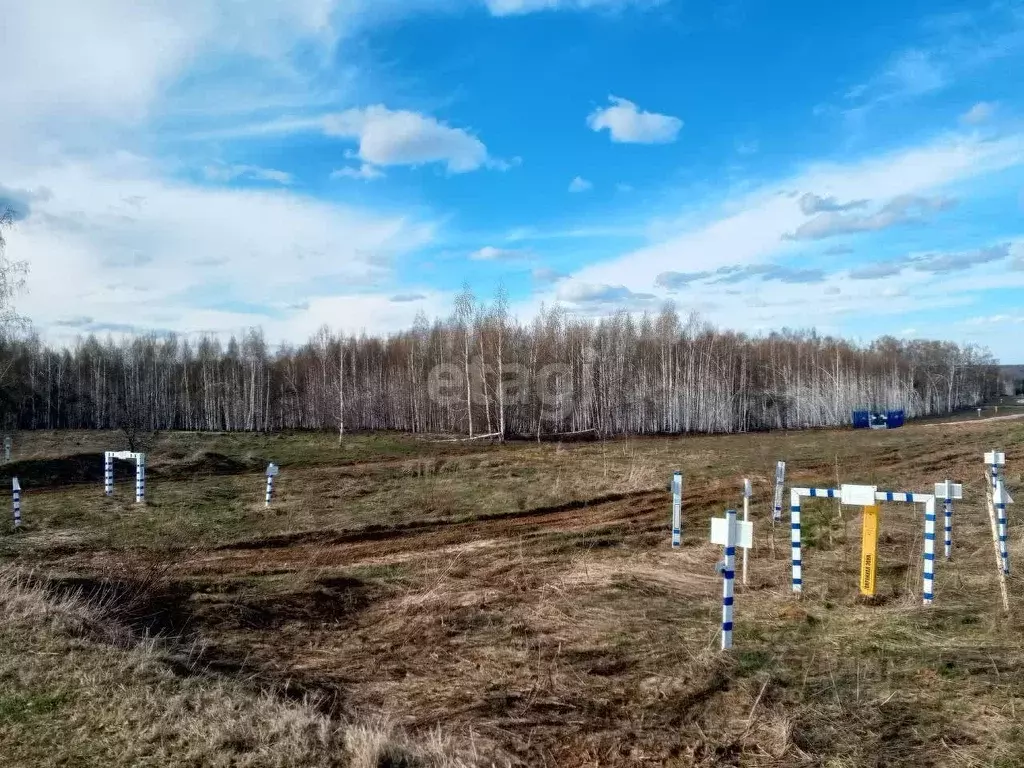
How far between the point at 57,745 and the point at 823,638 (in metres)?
6.33

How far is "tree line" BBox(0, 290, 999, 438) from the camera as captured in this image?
52.8 m

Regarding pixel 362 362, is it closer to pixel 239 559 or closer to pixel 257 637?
pixel 239 559

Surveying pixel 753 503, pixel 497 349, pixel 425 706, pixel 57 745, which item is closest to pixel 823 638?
pixel 425 706

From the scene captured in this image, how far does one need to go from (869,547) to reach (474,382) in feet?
142

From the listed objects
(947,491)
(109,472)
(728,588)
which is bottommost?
(728,588)

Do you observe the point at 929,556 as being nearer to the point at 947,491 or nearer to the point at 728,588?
the point at 947,491

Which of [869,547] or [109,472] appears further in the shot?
[109,472]

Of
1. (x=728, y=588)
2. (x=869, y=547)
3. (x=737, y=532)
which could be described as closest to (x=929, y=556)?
(x=869, y=547)

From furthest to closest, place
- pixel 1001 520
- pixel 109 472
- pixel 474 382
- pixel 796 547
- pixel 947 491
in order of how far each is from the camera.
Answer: pixel 474 382, pixel 109 472, pixel 1001 520, pixel 947 491, pixel 796 547

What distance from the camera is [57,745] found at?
457cm

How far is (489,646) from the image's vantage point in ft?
23.3

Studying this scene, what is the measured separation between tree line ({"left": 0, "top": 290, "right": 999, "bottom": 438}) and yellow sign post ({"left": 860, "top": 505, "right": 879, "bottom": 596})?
37.2 metres

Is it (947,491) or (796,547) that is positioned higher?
(947,491)

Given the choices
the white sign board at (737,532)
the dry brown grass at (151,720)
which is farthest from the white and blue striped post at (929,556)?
the dry brown grass at (151,720)
